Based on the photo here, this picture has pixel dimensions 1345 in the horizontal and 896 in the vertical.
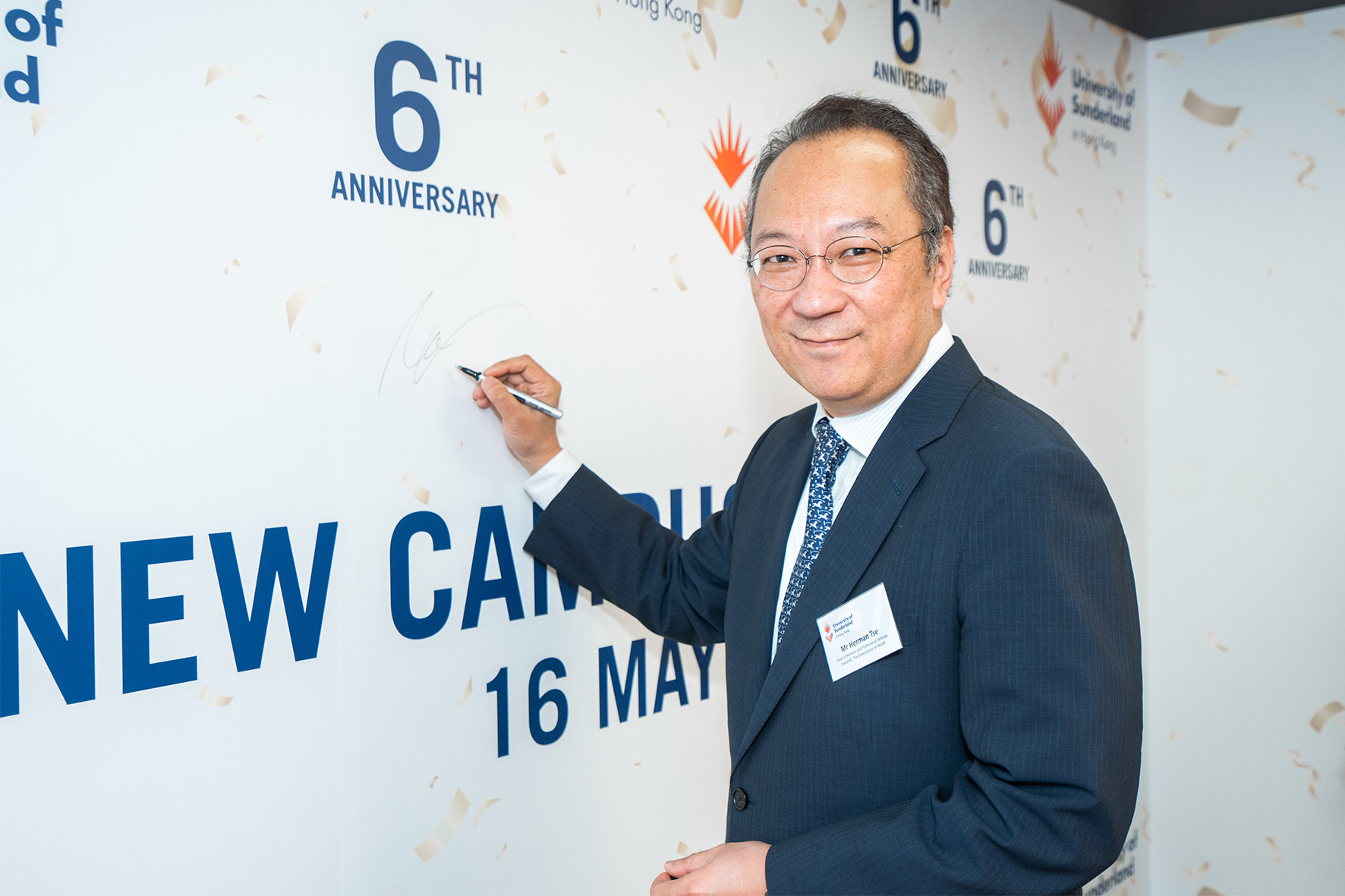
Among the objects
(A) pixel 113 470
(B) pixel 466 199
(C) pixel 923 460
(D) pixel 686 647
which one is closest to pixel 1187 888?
(D) pixel 686 647

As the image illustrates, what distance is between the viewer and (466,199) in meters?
1.66

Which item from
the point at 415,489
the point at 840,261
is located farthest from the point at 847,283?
the point at 415,489

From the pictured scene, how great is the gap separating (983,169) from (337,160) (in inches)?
70.6

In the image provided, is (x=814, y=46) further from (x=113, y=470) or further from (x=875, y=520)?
(x=113, y=470)

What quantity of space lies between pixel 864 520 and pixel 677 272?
2.80 feet

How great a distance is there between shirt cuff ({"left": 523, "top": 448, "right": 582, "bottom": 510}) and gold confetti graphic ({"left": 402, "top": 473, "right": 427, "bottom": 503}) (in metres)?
0.19

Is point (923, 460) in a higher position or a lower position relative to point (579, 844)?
higher

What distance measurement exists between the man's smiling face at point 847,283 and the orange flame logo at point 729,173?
0.67 meters

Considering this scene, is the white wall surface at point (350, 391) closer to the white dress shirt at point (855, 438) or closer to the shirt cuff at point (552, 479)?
the shirt cuff at point (552, 479)

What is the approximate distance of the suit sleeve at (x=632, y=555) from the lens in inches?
67.9

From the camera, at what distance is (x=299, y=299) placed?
148cm

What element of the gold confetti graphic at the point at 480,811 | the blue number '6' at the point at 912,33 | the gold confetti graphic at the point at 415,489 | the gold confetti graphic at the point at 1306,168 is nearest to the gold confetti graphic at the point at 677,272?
the gold confetti graphic at the point at 415,489

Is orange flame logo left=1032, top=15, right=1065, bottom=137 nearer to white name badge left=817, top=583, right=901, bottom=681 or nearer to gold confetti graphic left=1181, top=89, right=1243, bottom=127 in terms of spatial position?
gold confetti graphic left=1181, top=89, right=1243, bottom=127

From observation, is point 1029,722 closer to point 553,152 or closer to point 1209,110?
point 553,152
